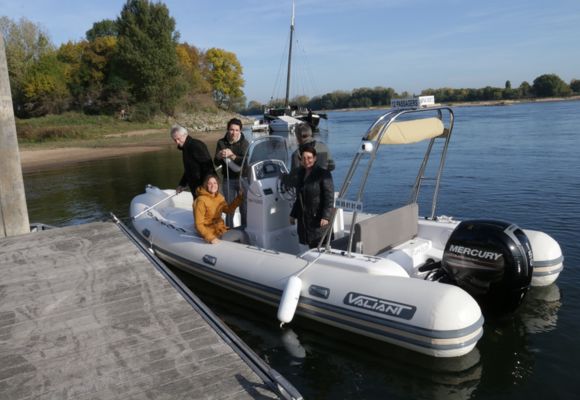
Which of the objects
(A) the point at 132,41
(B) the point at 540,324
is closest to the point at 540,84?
(A) the point at 132,41

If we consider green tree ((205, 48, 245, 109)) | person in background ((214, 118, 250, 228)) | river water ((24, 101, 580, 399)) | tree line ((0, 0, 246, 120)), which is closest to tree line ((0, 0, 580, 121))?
tree line ((0, 0, 246, 120))

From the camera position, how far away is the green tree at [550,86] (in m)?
78.8

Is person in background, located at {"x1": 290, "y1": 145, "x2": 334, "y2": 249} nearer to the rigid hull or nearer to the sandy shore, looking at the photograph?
the rigid hull

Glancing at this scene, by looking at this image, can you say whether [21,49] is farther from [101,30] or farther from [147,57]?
[101,30]

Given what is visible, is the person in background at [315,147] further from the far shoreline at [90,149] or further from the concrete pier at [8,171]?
the far shoreline at [90,149]

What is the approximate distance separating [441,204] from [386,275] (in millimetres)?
6770

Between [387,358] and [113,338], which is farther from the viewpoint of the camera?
[387,358]

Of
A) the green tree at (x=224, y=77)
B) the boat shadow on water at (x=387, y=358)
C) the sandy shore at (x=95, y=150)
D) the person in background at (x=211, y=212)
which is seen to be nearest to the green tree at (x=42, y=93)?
the sandy shore at (x=95, y=150)

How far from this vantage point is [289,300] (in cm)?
436

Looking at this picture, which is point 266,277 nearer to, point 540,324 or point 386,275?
point 386,275

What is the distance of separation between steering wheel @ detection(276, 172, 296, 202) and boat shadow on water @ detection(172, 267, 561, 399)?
1306 mm

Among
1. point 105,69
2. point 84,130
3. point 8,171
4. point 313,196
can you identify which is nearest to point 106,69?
point 105,69

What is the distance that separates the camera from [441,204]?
34.3ft

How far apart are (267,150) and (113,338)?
2.99 m
